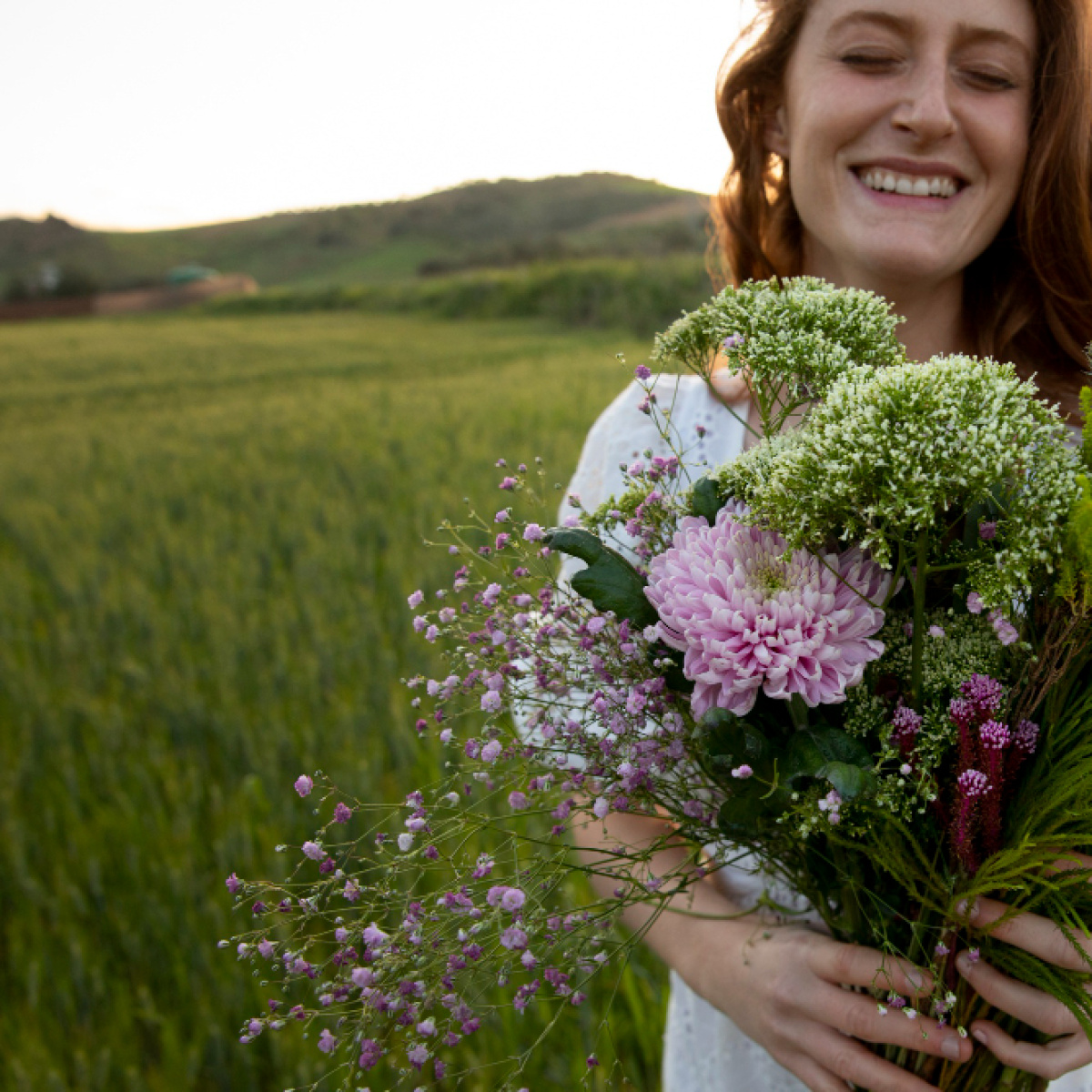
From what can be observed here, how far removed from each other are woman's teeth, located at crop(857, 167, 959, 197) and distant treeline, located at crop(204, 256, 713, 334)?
17.3 meters

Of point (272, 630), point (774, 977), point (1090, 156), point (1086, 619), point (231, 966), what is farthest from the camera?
point (272, 630)

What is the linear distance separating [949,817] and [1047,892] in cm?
11

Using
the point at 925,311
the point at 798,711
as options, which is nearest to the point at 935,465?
the point at 798,711

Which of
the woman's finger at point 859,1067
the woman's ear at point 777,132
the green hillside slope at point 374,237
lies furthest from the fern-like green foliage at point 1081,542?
the green hillside slope at point 374,237

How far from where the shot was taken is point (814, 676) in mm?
672

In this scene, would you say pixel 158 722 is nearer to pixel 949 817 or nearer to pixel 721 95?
pixel 721 95

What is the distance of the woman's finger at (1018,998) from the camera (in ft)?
2.75

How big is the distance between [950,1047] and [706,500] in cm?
56

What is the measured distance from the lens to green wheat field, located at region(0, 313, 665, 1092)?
7.14ft

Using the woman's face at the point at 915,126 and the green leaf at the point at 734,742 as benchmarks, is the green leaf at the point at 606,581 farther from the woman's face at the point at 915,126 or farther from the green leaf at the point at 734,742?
the woman's face at the point at 915,126

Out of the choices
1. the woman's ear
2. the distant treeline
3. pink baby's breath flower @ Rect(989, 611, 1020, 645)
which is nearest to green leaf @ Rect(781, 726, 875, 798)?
pink baby's breath flower @ Rect(989, 611, 1020, 645)

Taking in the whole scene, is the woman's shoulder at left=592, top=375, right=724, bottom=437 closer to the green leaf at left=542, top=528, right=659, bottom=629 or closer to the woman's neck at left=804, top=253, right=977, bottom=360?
the woman's neck at left=804, top=253, right=977, bottom=360

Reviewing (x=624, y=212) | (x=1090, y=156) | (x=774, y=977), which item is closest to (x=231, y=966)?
(x=774, y=977)

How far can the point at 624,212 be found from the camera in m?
55.8
